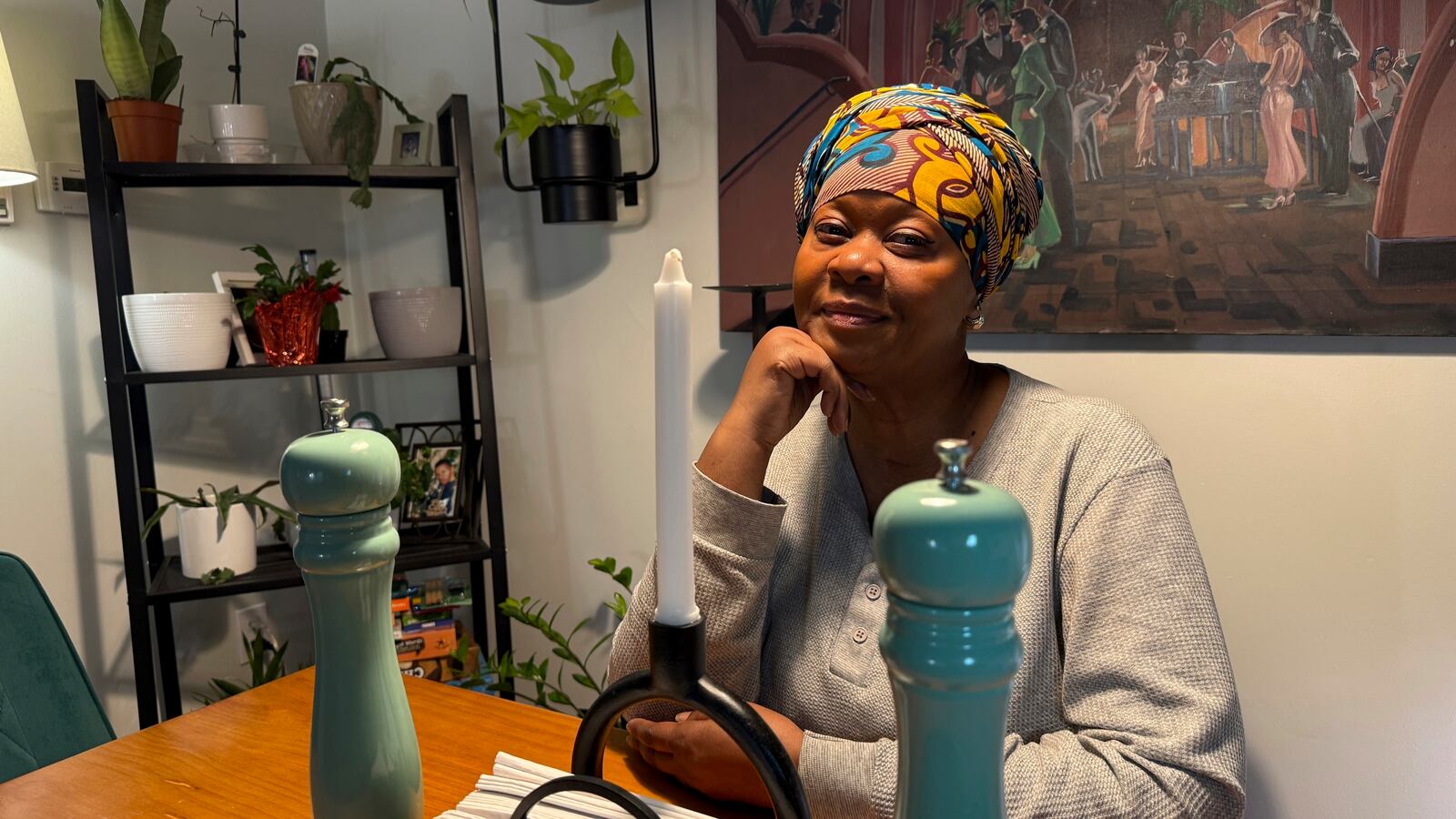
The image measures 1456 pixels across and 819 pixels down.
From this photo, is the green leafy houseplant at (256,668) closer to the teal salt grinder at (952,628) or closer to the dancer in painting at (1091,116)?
the dancer in painting at (1091,116)

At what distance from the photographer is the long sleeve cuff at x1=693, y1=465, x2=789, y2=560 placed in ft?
3.10

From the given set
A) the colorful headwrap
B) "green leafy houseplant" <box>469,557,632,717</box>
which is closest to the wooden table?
the colorful headwrap

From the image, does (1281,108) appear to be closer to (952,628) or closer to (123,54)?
(952,628)

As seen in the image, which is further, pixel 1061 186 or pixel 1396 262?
pixel 1061 186

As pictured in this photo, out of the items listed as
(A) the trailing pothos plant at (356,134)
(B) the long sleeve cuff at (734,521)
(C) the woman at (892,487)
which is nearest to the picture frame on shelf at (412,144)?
(A) the trailing pothos plant at (356,134)

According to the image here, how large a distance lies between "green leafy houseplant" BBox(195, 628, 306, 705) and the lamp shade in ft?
3.39

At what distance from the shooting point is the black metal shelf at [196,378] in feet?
6.23

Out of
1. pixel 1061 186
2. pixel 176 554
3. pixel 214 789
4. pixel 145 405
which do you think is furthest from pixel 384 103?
pixel 214 789

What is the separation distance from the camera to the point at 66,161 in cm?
207

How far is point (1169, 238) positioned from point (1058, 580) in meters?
0.75

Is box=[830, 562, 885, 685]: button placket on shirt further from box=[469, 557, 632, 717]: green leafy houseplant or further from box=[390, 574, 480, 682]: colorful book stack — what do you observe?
box=[390, 574, 480, 682]: colorful book stack

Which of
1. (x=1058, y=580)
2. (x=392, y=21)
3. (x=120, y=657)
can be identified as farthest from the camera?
(x=392, y=21)

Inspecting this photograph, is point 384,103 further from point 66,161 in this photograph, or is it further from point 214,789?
point 214,789

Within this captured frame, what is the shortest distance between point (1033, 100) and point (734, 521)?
1.02m
